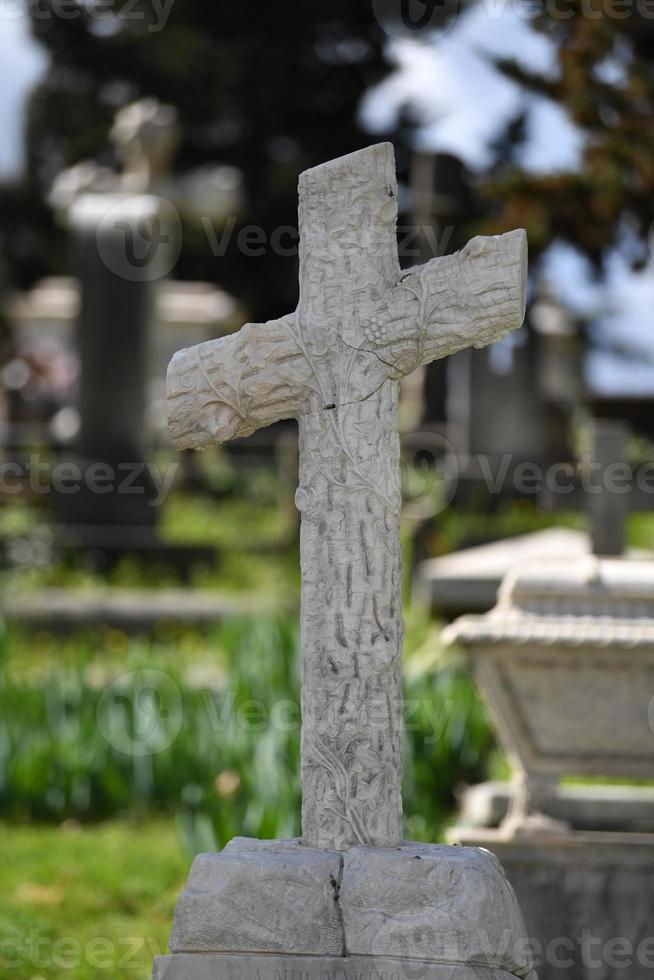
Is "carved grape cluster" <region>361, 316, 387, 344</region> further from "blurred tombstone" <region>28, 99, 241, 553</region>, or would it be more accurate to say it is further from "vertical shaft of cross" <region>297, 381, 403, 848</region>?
"blurred tombstone" <region>28, 99, 241, 553</region>

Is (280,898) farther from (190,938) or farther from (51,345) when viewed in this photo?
(51,345)

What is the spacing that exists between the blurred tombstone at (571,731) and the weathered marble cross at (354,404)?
3.96ft

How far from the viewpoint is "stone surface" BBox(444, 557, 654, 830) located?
391cm

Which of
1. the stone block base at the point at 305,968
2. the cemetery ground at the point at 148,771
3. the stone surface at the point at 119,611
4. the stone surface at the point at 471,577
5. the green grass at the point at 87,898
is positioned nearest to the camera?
the stone block base at the point at 305,968

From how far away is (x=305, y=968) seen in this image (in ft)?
8.38

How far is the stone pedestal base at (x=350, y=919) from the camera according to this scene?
253 centimetres

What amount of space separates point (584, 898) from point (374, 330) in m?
1.96

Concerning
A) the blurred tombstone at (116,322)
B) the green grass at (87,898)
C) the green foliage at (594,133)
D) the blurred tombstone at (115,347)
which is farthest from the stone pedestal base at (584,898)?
the blurred tombstone at (116,322)

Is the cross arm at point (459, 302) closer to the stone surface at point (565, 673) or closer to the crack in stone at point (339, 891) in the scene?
the crack in stone at point (339, 891)

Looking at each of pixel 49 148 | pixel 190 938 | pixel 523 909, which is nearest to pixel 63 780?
pixel 523 909

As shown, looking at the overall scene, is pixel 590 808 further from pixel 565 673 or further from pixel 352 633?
pixel 352 633

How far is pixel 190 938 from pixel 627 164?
4.34 meters

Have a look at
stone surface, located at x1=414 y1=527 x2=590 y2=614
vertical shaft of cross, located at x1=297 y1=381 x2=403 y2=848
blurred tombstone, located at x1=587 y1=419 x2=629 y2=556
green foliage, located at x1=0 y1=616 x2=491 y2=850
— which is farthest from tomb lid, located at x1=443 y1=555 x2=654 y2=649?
stone surface, located at x1=414 y1=527 x2=590 y2=614

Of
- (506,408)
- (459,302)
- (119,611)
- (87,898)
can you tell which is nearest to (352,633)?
(459,302)
